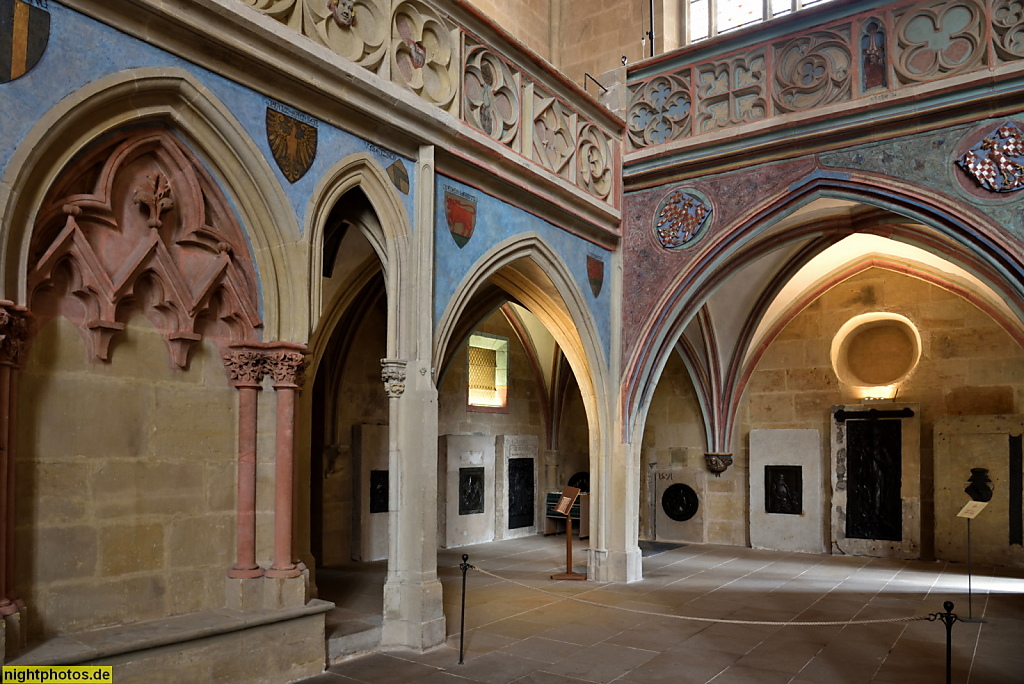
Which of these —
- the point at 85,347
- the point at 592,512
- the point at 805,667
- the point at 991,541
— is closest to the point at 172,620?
the point at 85,347

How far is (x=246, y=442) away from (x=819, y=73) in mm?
6386

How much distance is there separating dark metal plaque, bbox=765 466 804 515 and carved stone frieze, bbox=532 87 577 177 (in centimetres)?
627

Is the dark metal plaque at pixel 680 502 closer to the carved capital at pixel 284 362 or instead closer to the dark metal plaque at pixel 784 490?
the dark metal plaque at pixel 784 490

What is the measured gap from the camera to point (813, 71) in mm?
8125

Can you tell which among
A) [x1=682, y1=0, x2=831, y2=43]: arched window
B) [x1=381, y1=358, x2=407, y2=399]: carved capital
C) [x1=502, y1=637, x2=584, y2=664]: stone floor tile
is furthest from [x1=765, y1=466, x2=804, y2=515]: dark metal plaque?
[x1=381, y1=358, x2=407, y2=399]: carved capital

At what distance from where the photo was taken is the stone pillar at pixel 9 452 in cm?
386

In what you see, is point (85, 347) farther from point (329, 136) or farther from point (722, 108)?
point (722, 108)

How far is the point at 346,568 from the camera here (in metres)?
9.05

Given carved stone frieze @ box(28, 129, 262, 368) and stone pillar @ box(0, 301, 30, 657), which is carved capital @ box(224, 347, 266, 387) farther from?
stone pillar @ box(0, 301, 30, 657)

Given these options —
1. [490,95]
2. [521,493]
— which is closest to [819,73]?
[490,95]

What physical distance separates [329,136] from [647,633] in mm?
4540

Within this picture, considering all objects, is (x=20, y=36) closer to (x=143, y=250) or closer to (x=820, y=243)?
(x=143, y=250)

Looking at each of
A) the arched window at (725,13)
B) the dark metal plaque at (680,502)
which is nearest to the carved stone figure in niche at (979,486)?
the dark metal plaque at (680,502)

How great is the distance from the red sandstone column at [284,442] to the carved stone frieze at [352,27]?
206 cm
